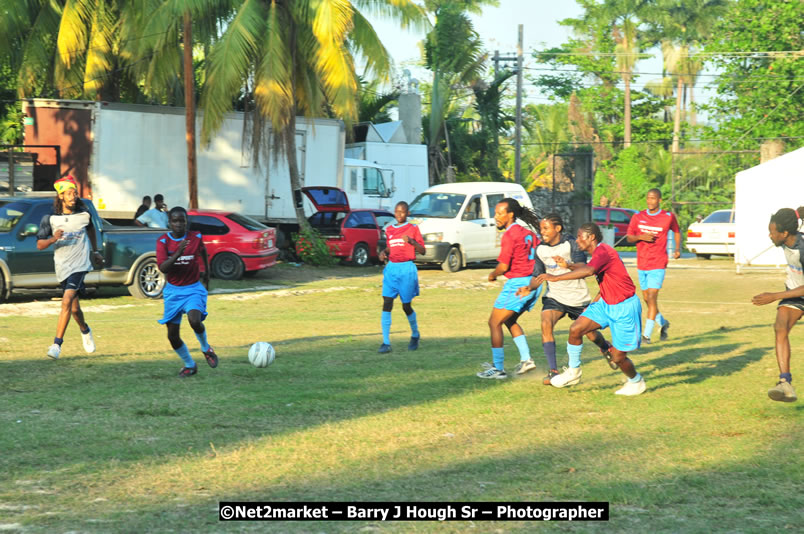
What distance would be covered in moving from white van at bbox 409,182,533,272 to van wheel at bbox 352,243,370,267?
1.96 m

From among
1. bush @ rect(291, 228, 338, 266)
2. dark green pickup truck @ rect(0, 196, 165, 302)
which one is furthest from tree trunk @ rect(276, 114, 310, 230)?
dark green pickup truck @ rect(0, 196, 165, 302)

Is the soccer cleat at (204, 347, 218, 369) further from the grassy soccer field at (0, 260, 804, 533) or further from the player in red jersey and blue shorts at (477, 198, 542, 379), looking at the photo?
the player in red jersey and blue shorts at (477, 198, 542, 379)

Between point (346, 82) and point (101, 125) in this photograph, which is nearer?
point (101, 125)

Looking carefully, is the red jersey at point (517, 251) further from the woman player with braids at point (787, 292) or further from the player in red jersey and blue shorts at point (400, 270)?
the woman player with braids at point (787, 292)

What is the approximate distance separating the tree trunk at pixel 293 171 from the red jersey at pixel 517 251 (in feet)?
57.5

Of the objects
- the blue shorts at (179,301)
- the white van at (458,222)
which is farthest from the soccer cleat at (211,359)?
the white van at (458,222)

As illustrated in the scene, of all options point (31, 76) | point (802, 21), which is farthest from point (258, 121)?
point (802, 21)

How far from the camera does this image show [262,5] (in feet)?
87.8

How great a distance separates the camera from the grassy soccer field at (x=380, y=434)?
5273mm

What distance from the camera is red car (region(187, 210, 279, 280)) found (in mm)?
21000

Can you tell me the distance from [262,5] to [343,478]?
2280 centimetres

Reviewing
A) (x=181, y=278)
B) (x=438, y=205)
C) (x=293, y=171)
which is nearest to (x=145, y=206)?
(x=293, y=171)

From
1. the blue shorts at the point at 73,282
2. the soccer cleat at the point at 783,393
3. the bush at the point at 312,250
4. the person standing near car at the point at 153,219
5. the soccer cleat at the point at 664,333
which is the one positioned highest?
the person standing near car at the point at 153,219

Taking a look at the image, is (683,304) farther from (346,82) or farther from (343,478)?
(343,478)
